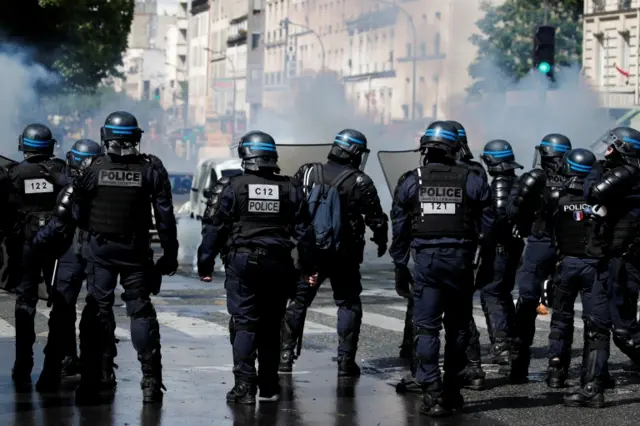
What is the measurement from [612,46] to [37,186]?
42.5m

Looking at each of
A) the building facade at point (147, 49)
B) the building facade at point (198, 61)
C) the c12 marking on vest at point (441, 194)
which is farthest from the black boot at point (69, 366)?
the building facade at point (147, 49)

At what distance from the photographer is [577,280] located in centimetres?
977

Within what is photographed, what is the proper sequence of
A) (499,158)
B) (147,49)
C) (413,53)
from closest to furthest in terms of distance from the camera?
(499,158) → (413,53) → (147,49)

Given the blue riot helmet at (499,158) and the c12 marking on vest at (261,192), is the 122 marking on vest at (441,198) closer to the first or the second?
the c12 marking on vest at (261,192)

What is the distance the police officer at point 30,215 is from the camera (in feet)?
32.9

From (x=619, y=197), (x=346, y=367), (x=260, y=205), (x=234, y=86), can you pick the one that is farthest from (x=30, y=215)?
(x=234, y=86)

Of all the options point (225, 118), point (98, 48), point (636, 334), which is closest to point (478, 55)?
point (98, 48)

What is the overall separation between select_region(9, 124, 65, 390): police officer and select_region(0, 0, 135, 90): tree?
25.1 m

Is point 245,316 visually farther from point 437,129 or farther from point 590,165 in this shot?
point 590,165

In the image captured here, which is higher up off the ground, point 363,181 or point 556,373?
point 363,181

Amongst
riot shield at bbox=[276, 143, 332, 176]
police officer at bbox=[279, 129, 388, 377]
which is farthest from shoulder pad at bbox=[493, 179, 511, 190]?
riot shield at bbox=[276, 143, 332, 176]

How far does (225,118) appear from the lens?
116 meters

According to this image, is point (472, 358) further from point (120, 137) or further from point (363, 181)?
point (120, 137)

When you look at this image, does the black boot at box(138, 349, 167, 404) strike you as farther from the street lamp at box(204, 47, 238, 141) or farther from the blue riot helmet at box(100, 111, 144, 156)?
the street lamp at box(204, 47, 238, 141)
